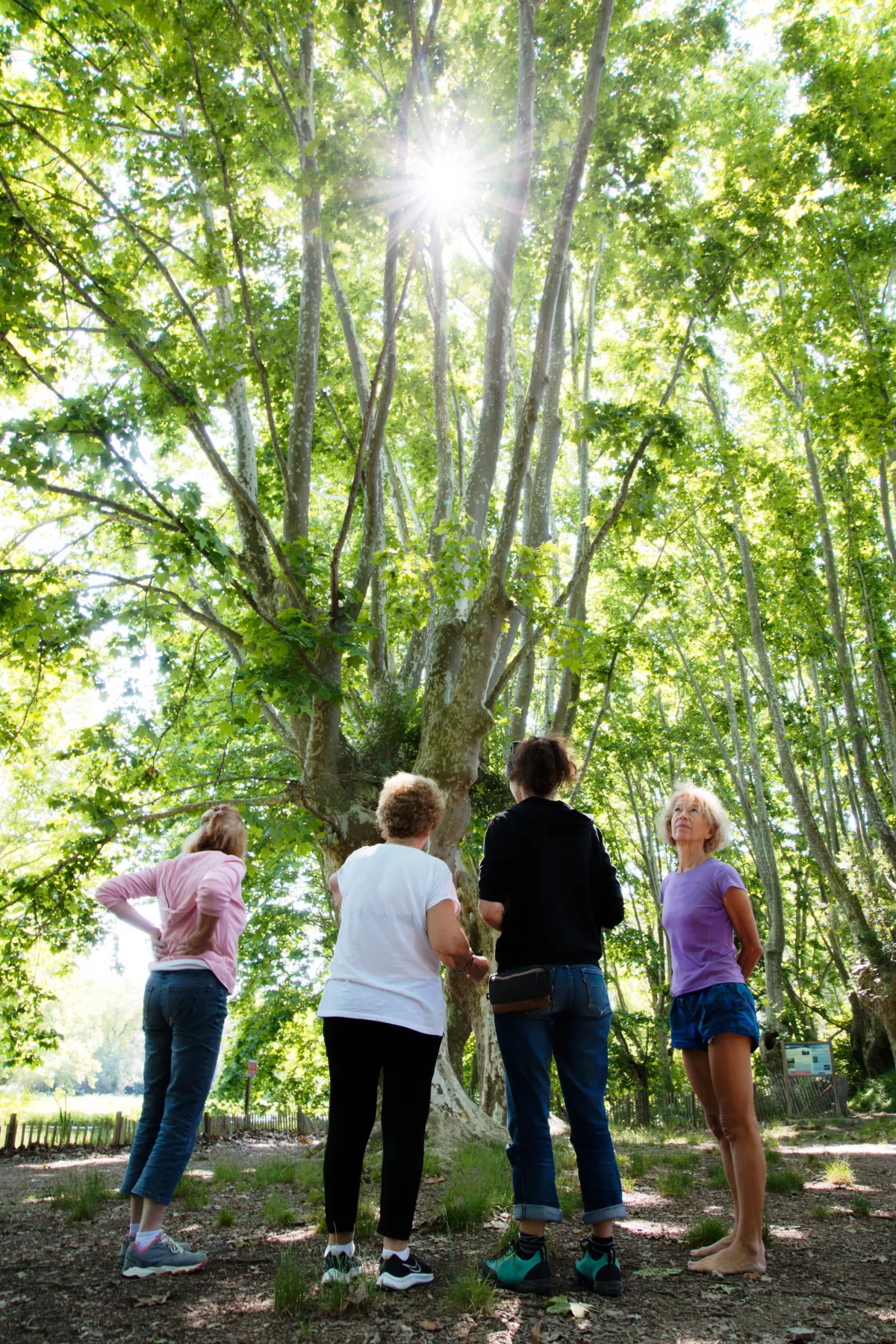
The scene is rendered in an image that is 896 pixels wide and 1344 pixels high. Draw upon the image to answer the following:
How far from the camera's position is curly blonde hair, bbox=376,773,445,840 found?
10.5 ft

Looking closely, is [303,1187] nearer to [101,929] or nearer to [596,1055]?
[596,1055]

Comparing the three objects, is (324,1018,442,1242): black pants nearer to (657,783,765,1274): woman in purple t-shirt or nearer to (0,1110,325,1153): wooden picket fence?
(657,783,765,1274): woman in purple t-shirt

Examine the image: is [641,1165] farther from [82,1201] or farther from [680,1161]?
[82,1201]

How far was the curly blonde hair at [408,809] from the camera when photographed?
125 inches

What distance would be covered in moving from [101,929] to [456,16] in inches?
407

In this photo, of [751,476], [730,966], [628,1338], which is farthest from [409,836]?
[751,476]

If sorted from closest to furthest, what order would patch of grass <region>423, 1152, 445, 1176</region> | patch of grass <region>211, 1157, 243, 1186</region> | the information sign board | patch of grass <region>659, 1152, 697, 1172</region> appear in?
patch of grass <region>423, 1152, 445, 1176</region>, patch of grass <region>211, 1157, 243, 1186</region>, patch of grass <region>659, 1152, 697, 1172</region>, the information sign board

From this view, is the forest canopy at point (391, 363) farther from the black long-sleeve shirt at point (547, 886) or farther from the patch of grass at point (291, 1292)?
the patch of grass at point (291, 1292)

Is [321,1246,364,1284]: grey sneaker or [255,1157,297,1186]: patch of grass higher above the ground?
[321,1246,364,1284]: grey sneaker

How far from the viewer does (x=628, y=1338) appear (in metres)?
2.28

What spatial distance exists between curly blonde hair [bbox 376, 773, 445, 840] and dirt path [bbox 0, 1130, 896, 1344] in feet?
4.82

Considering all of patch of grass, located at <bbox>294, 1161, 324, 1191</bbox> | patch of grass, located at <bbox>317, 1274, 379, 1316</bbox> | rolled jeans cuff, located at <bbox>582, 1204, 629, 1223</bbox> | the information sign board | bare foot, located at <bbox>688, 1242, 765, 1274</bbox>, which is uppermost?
rolled jeans cuff, located at <bbox>582, 1204, 629, 1223</bbox>

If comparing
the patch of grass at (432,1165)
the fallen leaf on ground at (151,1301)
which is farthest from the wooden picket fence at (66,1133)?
the fallen leaf on ground at (151,1301)

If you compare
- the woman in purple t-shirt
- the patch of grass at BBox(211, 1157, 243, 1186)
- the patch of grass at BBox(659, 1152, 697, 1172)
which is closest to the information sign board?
the patch of grass at BBox(659, 1152, 697, 1172)
